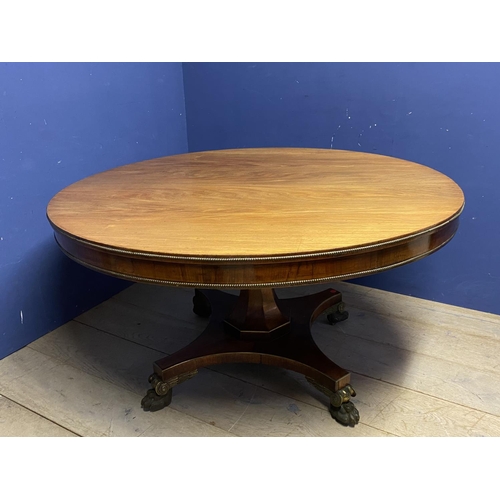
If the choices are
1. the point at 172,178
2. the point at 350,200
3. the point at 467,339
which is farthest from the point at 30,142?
the point at 467,339

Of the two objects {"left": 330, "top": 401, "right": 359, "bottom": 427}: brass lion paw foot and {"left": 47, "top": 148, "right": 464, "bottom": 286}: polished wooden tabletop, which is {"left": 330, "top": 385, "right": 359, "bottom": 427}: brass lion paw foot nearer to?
{"left": 330, "top": 401, "right": 359, "bottom": 427}: brass lion paw foot

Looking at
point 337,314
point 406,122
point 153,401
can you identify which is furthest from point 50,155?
point 406,122

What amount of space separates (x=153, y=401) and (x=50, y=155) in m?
0.97

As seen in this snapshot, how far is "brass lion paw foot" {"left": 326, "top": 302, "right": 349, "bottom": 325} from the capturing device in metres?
1.99

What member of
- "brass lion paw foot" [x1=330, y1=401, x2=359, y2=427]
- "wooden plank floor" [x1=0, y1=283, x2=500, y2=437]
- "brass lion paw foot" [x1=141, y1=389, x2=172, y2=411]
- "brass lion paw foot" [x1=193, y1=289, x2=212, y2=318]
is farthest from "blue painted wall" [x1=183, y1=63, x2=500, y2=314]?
"brass lion paw foot" [x1=141, y1=389, x2=172, y2=411]

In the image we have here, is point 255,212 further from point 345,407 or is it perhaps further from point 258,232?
point 345,407

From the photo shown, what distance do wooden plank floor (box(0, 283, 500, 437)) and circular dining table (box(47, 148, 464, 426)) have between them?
0.32 feet

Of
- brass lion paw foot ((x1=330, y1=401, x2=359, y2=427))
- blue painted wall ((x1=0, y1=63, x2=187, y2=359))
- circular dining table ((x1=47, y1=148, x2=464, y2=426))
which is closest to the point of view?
circular dining table ((x1=47, y1=148, x2=464, y2=426))

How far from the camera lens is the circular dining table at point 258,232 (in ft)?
3.46

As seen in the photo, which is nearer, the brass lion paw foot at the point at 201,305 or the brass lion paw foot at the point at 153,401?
the brass lion paw foot at the point at 153,401

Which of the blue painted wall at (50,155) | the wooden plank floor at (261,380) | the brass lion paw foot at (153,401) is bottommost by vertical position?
the wooden plank floor at (261,380)

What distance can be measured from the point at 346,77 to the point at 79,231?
52.8 inches

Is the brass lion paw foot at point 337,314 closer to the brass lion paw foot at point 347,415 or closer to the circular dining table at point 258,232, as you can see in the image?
the circular dining table at point 258,232

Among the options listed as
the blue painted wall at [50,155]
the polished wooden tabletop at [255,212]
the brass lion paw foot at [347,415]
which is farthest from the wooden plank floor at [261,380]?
the polished wooden tabletop at [255,212]
